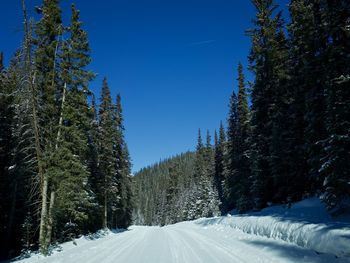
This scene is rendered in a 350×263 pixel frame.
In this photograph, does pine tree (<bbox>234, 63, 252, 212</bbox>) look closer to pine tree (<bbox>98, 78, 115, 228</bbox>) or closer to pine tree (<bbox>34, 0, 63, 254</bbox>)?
pine tree (<bbox>98, 78, 115, 228</bbox>)

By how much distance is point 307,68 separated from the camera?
61.6 feet

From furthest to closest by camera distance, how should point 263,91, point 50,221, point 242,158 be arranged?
point 242,158 → point 263,91 → point 50,221

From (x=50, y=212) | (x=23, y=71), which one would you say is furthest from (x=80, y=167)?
(x=23, y=71)

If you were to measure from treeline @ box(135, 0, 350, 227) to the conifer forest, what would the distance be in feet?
0.25

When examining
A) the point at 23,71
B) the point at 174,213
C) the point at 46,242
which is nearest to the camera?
the point at 23,71

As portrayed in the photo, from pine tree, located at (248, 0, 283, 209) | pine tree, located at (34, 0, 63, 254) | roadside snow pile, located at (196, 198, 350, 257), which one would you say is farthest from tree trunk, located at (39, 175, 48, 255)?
pine tree, located at (248, 0, 283, 209)

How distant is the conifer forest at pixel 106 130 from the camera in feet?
49.2

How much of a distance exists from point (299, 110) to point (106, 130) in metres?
22.4

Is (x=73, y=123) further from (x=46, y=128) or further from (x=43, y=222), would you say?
(x=43, y=222)

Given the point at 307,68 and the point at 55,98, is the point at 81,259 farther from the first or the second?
the point at 307,68

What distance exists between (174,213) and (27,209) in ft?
221

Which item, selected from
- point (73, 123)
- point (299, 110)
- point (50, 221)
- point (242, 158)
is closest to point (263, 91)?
point (299, 110)

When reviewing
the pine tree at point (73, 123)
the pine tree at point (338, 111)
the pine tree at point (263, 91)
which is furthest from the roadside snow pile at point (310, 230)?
the pine tree at point (73, 123)

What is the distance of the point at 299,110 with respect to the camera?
72.5 ft
